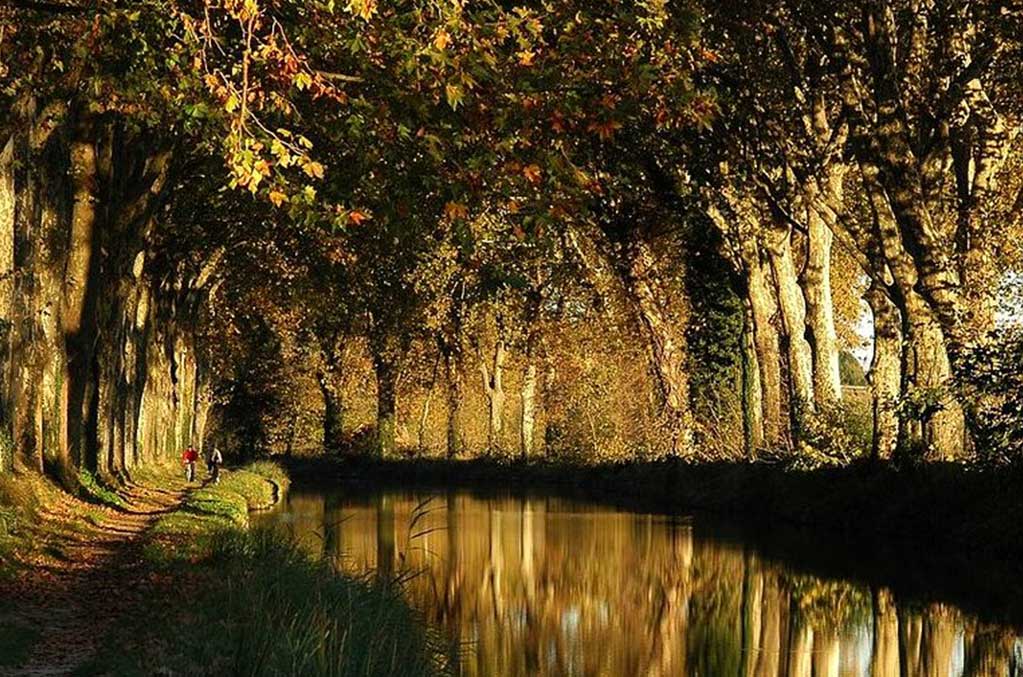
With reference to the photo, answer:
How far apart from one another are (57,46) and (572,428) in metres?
46.3

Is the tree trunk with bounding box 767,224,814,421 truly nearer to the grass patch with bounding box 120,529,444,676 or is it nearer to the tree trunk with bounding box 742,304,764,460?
the tree trunk with bounding box 742,304,764,460

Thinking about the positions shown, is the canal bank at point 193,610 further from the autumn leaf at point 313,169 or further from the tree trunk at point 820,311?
the tree trunk at point 820,311

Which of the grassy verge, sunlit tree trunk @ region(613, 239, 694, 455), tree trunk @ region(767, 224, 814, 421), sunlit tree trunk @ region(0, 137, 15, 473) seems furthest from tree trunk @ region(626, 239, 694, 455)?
the grassy verge

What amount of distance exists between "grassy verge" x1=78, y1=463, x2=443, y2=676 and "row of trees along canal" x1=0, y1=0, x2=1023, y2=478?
368 centimetres

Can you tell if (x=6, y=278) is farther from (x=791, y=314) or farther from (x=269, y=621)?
(x=791, y=314)

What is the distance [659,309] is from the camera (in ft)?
178

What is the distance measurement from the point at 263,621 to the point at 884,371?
24278 mm

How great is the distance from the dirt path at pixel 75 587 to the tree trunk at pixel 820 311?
57.7 feet

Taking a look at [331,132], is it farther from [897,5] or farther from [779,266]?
[779,266]

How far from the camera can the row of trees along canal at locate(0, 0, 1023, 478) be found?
1794cm

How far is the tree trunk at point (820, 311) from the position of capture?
39875 millimetres

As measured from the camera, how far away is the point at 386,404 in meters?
82.6

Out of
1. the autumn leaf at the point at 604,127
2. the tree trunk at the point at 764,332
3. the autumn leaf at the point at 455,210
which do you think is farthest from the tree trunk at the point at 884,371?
the autumn leaf at the point at 455,210

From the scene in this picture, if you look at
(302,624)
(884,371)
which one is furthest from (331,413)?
(302,624)
